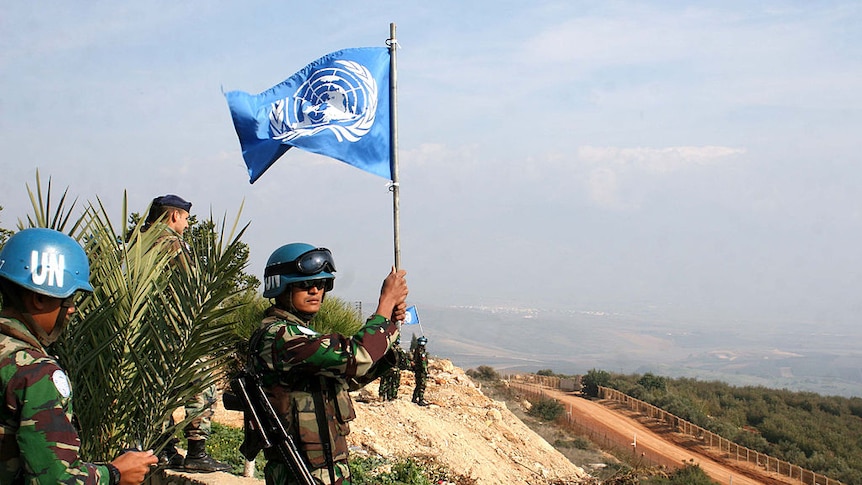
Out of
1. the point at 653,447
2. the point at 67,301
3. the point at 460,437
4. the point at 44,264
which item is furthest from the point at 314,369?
the point at 653,447

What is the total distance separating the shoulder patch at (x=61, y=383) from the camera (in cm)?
259

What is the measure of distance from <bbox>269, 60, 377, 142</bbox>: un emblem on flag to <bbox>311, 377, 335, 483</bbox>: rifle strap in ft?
16.0

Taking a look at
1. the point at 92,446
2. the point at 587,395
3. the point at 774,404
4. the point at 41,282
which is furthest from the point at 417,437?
the point at 774,404

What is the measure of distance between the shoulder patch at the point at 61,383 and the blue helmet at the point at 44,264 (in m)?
0.28

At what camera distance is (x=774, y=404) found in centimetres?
3906

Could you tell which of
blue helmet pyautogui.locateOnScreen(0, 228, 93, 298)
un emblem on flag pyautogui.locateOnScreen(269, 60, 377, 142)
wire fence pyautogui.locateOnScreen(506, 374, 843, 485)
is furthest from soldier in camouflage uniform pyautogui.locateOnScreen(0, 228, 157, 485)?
wire fence pyautogui.locateOnScreen(506, 374, 843, 485)

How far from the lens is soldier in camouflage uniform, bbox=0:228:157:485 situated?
254 centimetres

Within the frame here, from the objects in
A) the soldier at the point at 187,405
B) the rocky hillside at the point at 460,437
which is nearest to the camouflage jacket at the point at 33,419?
the soldier at the point at 187,405

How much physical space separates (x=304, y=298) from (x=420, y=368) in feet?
44.7

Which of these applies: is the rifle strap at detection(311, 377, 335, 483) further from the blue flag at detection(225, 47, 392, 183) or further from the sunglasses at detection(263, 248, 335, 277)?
the blue flag at detection(225, 47, 392, 183)

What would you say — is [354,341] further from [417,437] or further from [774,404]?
[774,404]

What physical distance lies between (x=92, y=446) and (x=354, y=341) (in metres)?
1.66

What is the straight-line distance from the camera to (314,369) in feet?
11.3

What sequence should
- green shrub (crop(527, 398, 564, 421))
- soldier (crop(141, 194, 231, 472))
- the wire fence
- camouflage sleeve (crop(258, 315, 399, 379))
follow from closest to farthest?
camouflage sleeve (crop(258, 315, 399, 379)) < soldier (crop(141, 194, 231, 472)) < the wire fence < green shrub (crop(527, 398, 564, 421))
